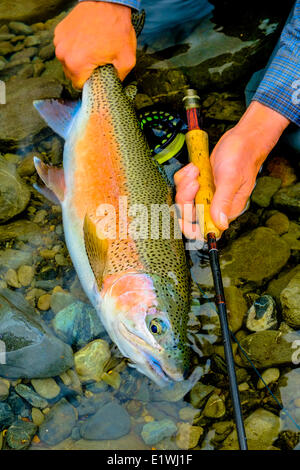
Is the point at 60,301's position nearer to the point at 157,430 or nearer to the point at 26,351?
the point at 26,351

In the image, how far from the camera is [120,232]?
273 cm

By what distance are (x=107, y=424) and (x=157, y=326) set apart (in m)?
0.67

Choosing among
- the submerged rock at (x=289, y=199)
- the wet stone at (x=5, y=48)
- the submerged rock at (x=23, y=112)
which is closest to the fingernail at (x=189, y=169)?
the submerged rock at (x=289, y=199)

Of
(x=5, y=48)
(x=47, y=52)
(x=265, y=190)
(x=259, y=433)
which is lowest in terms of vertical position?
(x=259, y=433)

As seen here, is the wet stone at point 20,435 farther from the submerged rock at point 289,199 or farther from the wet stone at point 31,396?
the submerged rock at point 289,199

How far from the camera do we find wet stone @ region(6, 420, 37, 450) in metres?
2.37

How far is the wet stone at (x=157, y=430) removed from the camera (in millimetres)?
2455

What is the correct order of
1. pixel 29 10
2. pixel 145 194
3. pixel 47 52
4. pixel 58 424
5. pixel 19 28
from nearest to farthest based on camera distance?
1. pixel 58 424
2. pixel 145 194
3. pixel 47 52
4. pixel 19 28
5. pixel 29 10

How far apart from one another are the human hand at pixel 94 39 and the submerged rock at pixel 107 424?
2370 millimetres

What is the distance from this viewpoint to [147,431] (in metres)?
2.48

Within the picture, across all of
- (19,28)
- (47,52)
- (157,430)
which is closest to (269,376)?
(157,430)

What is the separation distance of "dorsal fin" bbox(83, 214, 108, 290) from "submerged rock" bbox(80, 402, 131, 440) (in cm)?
74
